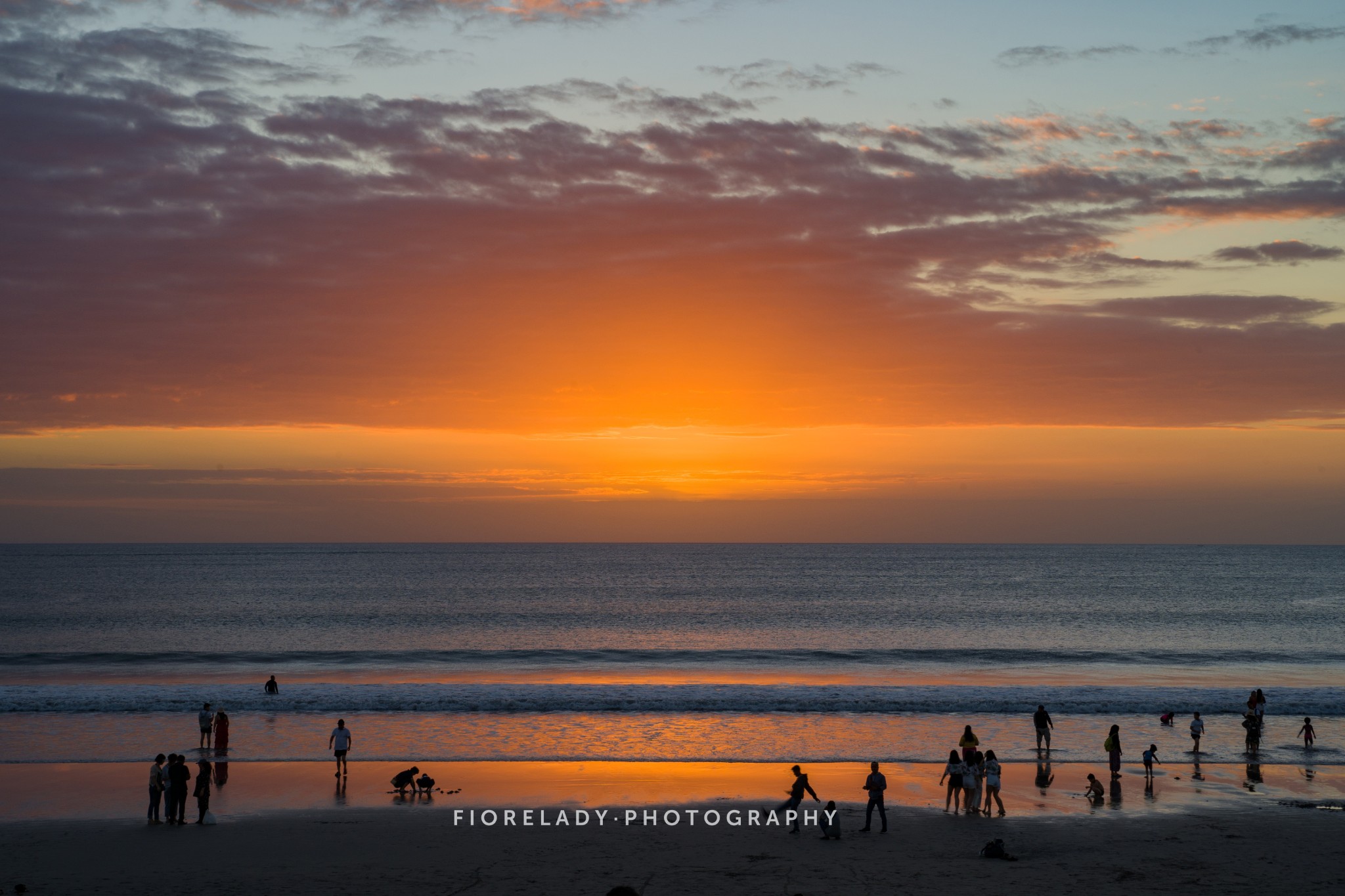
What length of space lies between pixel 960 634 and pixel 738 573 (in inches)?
3438

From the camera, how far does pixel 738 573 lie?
15138 cm

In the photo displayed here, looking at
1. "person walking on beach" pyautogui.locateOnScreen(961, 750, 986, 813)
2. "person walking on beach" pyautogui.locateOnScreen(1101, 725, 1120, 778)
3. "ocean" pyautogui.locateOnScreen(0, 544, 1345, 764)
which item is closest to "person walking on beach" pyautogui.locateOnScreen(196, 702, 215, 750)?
"ocean" pyautogui.locateOnScreen(0, 544, 1345, 764)

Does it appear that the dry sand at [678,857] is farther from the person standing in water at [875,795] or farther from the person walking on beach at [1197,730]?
the person walking on beach at [1197,730]

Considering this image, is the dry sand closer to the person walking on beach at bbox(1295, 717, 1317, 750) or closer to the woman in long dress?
the woman in long dress

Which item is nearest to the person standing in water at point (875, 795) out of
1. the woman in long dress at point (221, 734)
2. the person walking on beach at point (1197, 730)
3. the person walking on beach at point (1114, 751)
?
the person walking on beach at point (1114, 751)

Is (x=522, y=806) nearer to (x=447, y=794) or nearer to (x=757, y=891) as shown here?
(x=447, y=794)

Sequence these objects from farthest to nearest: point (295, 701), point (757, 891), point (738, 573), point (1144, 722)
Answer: point (738, 573) < point (295, 701) < point (1144, 722) < point (757, 891)

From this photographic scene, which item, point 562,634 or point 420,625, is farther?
point 420,625

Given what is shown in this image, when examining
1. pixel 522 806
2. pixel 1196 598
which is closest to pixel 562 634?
pixel 522 806

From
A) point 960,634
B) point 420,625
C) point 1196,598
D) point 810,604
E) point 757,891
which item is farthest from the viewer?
point 1196,598

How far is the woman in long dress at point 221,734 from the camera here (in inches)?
1013

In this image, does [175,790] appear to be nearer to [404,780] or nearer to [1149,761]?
[404,780]

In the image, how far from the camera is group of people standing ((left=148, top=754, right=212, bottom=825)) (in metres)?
19.3

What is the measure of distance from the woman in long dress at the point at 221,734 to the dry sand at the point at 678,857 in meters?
6.25
